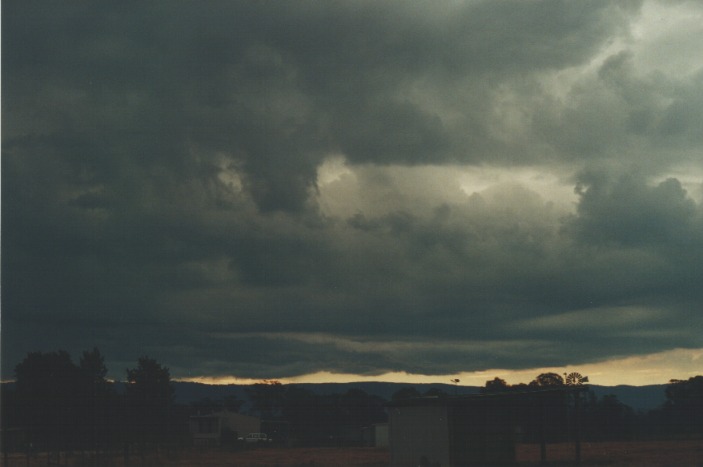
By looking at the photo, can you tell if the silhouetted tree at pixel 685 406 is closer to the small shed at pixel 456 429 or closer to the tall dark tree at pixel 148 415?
the small shed at pixel 456 429

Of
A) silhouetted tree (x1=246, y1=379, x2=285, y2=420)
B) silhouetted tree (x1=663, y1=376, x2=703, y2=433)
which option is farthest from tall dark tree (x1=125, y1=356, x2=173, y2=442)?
silhouetted tree (x1=246, y1=379, x2=285, y2=420)

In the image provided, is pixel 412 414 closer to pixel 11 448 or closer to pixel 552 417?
pixel 11 448

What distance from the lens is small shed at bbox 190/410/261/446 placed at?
399ft

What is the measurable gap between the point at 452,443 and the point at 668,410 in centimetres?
9759

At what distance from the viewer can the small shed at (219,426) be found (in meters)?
122

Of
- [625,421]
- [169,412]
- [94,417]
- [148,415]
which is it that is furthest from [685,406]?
[94,417]

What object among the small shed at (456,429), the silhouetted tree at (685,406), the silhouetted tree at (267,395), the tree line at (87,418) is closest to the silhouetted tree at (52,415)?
the tree line at (87,418)

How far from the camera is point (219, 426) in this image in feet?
416

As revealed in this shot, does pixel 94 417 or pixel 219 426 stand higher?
pixel 94 417

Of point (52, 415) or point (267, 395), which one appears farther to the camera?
point (267, 395)

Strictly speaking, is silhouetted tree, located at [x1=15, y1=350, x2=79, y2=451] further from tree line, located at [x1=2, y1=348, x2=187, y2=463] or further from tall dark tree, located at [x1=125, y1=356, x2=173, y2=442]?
tall dark tree, located at [x1=125, y1=356, x2=173, y2=442]

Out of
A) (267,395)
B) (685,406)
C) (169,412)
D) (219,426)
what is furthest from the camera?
(267,395)

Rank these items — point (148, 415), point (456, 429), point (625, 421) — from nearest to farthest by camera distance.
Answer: point (456, 429) < point (148, 415) < point (625, 421)

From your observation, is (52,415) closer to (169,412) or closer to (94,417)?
(94,417)
